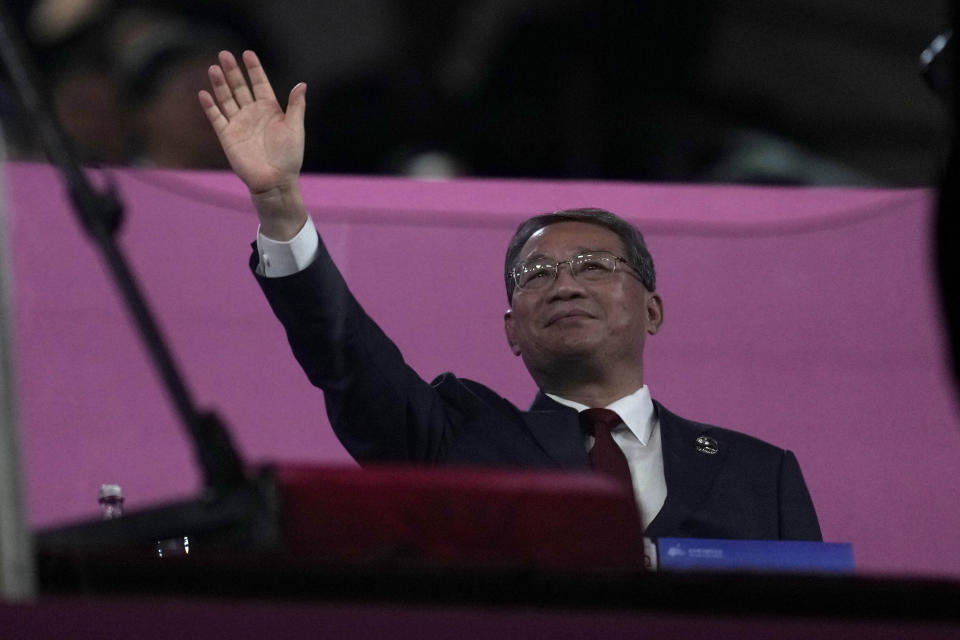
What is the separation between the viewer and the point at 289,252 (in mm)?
1653

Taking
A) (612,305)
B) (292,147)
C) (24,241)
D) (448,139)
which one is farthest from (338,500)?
(448,139)

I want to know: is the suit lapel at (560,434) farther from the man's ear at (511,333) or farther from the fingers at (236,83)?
the fingers at (236,83)

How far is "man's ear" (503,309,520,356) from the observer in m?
2.12

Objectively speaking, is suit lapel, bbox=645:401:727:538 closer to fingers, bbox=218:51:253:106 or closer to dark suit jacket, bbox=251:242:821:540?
dark suit jacket, bbox=251:242:821:540

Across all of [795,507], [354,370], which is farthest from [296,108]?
[795,507]

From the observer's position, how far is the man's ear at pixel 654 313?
7.15ft

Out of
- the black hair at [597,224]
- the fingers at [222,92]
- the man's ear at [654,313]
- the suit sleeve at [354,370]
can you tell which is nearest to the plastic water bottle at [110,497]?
the suit sleeve at [354,370]

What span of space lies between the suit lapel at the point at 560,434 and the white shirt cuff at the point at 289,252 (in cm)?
41

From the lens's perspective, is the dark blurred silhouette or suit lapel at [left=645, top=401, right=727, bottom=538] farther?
the dark blurred silhouette

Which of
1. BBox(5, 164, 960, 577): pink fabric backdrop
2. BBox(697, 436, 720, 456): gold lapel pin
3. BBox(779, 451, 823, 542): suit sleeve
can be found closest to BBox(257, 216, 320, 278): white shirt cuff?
BBox(5, 164, 960, 577): pink fabric backdrop

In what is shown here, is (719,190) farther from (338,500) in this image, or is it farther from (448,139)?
(338,500)

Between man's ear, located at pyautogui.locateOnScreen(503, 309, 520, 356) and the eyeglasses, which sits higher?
the eyeglasses

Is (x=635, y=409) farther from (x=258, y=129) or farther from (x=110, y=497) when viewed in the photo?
(x=110, y=497)

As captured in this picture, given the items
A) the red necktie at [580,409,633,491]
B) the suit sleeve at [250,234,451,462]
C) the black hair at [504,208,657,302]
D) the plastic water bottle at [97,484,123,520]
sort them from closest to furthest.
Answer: the plastic water bottle at [97,484,123,520], the suit sleeve at [250,234,451,462], the red necktie at [580,409,633,491], the black hair at [504,208,657,302]
